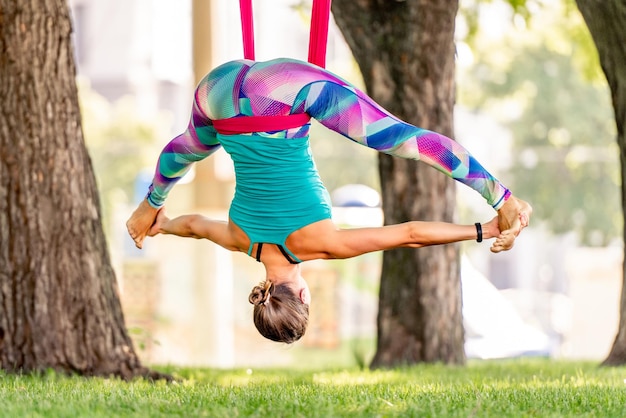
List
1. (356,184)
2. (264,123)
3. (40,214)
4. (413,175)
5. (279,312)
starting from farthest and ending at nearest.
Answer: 1. (356,184)
2. (413,175)
3. (40,214)
4. (279,312)
5. (264,123)

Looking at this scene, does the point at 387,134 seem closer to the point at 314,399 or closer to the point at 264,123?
the point at 264,123

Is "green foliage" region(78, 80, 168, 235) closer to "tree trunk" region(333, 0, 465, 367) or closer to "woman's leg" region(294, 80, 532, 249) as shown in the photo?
"tree trunk" region(333, 0, 465, 367)

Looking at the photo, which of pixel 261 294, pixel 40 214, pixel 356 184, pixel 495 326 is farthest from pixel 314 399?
pixel 356 184

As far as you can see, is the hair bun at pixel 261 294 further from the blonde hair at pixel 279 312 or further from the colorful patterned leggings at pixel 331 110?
the colorful patterned leggings at pixel 331 110

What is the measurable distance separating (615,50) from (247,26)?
3301mm

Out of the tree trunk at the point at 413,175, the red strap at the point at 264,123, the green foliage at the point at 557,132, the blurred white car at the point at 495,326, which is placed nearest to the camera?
the red strap at the point at 264,123

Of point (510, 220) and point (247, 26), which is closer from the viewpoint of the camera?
point (510, 220)

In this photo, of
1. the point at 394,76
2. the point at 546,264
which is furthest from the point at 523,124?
the point at 394,76

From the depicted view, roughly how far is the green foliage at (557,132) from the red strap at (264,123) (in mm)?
25232

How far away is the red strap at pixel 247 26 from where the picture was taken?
18.3 feet

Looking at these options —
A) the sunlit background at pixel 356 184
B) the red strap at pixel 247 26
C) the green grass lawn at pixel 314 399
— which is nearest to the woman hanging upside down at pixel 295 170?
the red strap at pixel 247 26

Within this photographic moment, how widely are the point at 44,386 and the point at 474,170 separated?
248cm

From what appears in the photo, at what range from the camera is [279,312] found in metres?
5.56

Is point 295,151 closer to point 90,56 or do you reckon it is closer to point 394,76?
point 394,76
